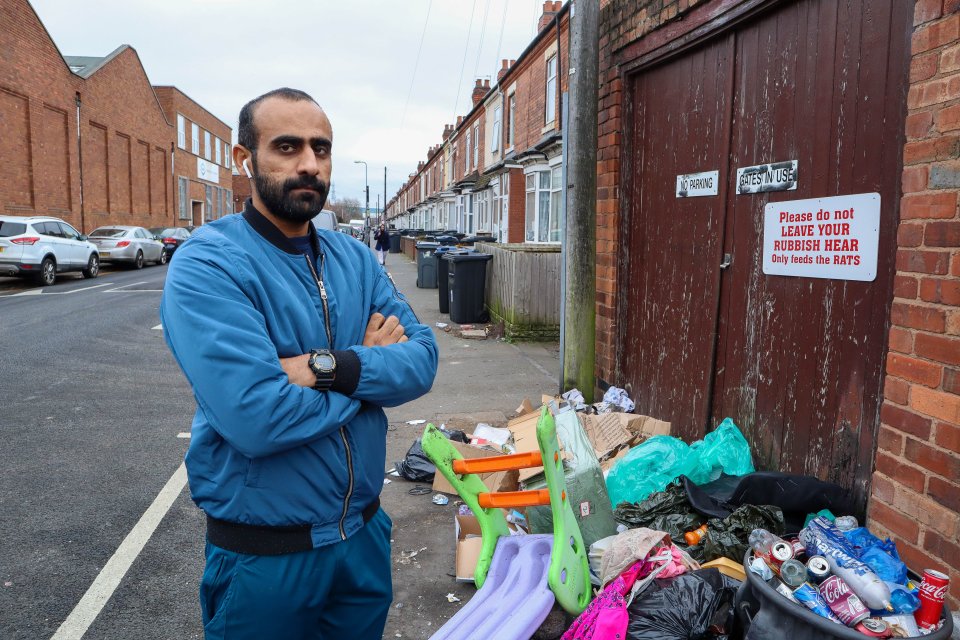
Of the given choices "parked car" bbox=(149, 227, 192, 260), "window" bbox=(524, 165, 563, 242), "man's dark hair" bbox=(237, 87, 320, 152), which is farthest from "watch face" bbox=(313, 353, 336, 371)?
"parked car" bbox=(149, 227, 192, 260)

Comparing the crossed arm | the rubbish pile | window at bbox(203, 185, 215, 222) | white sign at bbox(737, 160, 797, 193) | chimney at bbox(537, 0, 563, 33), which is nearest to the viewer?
the crossed arm

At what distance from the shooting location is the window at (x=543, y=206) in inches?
691

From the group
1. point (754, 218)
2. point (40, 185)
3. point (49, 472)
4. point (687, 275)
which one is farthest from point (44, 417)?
point (40, 185)

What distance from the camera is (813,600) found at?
2221 millimetres

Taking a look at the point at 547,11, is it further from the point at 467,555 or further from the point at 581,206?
the point at 467,555

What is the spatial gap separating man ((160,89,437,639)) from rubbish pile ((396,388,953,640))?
1.00 metres

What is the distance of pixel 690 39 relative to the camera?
4566 mm

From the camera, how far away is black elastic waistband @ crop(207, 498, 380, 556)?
1752 millimetres

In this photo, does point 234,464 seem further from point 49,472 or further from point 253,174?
point 49,472

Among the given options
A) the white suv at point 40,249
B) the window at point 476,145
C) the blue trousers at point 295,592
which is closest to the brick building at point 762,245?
the blue trousers at point 295,592

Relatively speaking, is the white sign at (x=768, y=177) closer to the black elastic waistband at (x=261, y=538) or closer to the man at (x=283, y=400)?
the man at (x=283, y=400)

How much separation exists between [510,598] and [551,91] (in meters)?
16.6

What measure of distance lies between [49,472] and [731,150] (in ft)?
16.8

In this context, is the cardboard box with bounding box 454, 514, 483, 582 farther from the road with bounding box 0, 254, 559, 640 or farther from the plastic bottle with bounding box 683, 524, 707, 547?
the plastic bottle with bounding box 683, 524, 707, 547
